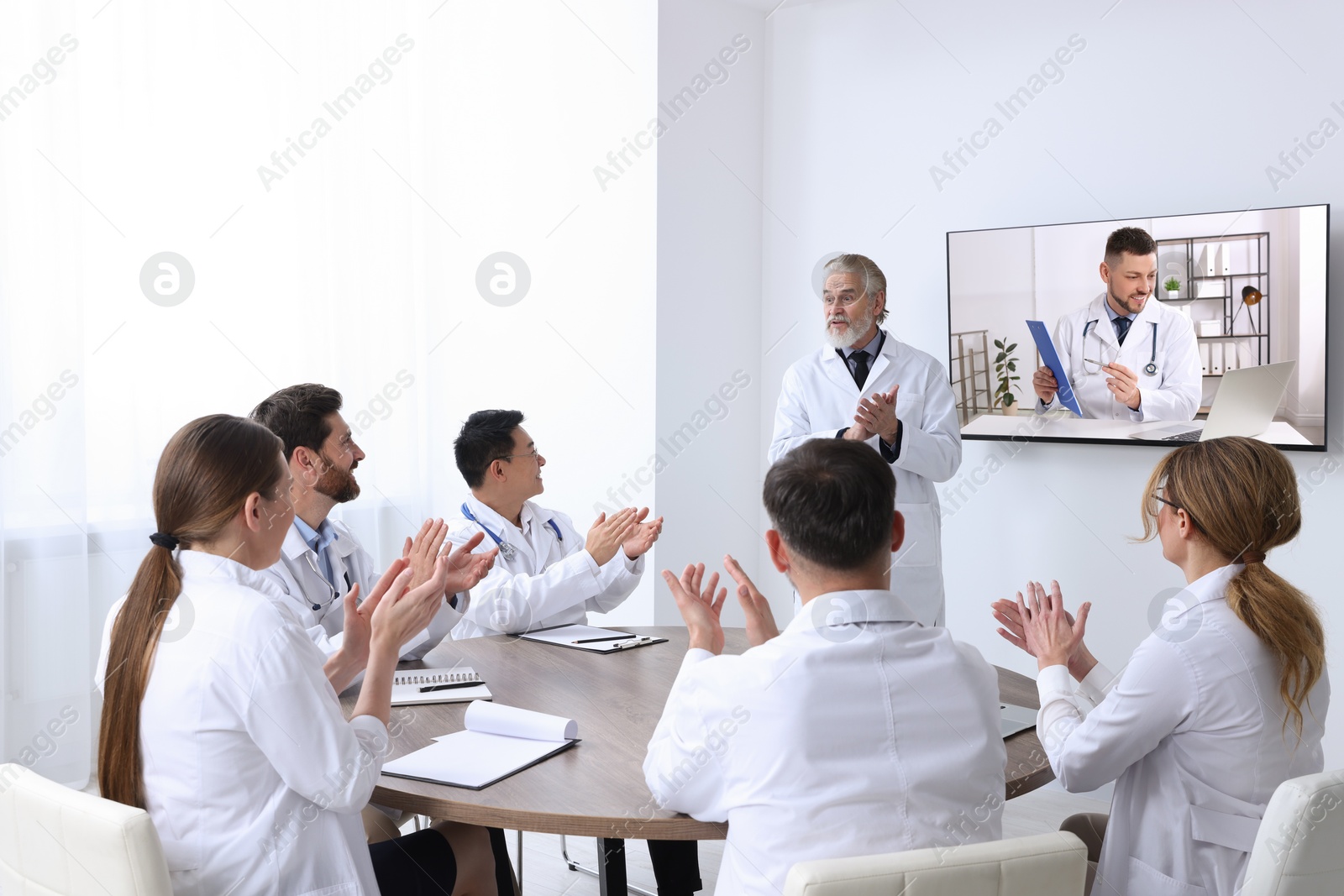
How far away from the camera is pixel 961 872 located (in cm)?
128

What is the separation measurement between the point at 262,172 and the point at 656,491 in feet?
6.74

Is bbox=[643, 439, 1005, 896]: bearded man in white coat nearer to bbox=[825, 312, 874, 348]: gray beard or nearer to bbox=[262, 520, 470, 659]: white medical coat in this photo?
bbox=[262, 520, 470, 659]: white medical coat

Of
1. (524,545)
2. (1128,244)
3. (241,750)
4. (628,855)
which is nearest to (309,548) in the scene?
(524,545)

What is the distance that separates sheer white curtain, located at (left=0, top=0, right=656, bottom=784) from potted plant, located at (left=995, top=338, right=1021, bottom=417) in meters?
1.41

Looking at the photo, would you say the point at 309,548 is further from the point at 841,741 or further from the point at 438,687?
the point at 841,741

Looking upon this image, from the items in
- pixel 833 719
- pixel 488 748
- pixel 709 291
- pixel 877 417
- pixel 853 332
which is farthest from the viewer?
pixel 709 291

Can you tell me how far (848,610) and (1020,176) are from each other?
10.6 ft

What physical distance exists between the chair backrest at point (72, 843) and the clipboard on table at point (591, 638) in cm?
135

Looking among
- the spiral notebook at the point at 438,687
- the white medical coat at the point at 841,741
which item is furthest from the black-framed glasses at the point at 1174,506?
the spiral notebook at the point at 438,687

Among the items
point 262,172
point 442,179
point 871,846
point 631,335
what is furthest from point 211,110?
point 871,846

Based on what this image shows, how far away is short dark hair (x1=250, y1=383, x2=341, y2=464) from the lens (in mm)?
2697

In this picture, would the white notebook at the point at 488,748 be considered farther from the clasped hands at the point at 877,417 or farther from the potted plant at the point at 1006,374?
the potted plant at the point at 1006,374

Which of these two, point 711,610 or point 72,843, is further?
point 711,610

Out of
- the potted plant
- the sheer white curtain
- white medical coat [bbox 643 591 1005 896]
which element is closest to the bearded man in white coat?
white medical coat [bbox 643 591 1005 896]
